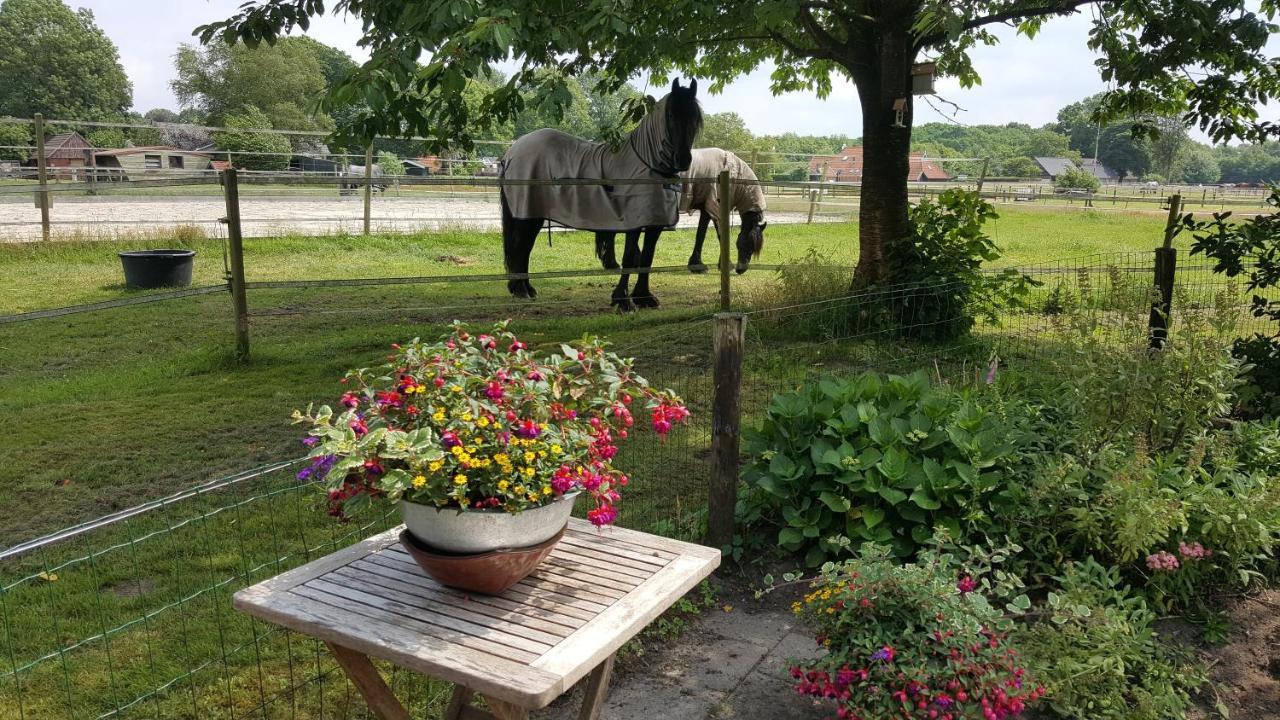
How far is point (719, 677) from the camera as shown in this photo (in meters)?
3.03

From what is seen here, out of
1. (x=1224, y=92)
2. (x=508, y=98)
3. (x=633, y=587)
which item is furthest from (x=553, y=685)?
(x=1224, y=92)

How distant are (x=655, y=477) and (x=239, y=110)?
73753 millimetres

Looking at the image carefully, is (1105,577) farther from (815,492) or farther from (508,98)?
(508,98)

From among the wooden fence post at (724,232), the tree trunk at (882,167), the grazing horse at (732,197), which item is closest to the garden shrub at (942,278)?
the tree trunk at (882,167)

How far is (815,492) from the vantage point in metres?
3.79

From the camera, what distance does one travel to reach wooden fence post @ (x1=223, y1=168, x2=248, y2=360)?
6.75 meters

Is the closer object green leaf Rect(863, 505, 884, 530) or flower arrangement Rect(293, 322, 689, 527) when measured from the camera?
flower arrangement Rect(293, 322, 689, 527)

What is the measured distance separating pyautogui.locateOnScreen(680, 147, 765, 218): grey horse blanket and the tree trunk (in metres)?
2.56

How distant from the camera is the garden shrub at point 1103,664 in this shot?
8.91 feet

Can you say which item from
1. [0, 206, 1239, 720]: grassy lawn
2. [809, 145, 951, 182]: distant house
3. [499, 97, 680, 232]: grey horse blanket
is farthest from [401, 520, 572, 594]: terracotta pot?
[809, 145, 951, 182]: distant house

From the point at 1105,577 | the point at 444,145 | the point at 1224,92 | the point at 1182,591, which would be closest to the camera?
the point at 1105,577

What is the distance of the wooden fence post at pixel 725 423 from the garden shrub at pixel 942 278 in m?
4.34

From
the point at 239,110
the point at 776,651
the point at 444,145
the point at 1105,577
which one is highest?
the point at 239,110

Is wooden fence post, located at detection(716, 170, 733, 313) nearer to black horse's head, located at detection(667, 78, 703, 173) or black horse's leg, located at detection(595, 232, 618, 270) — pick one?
black horse's head, located at detection(667, 78, 703, 173)
